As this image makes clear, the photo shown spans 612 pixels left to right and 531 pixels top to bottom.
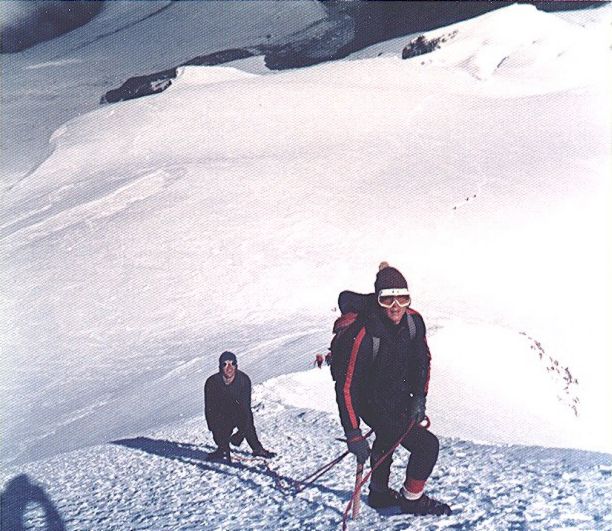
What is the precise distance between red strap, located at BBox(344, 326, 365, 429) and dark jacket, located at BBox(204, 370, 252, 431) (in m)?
2.30

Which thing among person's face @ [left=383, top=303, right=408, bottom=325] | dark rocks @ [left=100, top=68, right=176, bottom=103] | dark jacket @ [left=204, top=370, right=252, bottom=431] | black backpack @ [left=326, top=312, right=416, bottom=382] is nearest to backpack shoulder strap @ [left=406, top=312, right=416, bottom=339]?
black backpack @ [left=326, top=312, right=416, bottom=382]

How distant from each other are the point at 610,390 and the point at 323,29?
3646 centimetres

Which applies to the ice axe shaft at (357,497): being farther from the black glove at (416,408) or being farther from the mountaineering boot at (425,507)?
the black glove at (416,408)

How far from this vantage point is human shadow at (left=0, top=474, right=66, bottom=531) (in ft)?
16.8

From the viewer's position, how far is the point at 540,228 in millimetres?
15977

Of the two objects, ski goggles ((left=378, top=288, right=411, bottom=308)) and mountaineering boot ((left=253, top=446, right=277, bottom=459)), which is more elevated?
ski goggles ((left=378, top=288, right=411, bottom=308))

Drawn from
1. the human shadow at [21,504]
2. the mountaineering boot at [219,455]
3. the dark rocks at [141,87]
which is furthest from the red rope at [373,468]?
the dark rocks at [141,87]

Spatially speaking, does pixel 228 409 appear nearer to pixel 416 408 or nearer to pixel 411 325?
pixel 416 408

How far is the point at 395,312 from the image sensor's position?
3895 mm

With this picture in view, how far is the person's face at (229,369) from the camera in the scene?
238 inches

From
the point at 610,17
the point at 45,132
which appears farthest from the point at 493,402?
the point at 610,17

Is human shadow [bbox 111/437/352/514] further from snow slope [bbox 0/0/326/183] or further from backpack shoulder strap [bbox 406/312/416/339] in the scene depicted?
snow slope [bbox 0/0/326/183]

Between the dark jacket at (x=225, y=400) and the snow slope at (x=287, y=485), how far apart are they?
36 centimetres

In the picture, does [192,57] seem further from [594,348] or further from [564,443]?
[564,443]
